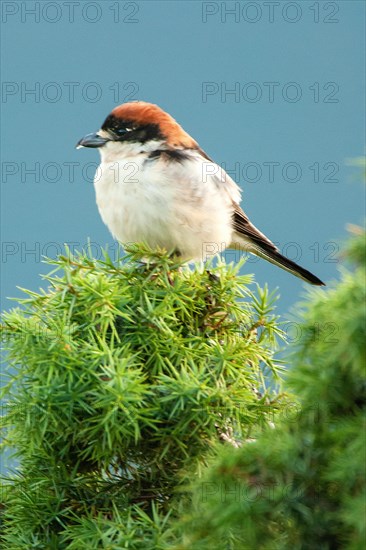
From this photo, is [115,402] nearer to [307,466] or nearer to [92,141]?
[307,466]

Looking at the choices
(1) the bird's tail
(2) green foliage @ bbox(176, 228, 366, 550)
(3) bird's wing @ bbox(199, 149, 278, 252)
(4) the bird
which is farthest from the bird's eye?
(2) green foliage @ bbox(176, 228, 366, 550)

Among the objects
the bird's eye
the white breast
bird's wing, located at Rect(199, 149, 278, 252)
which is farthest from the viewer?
bird's wing, located at Rect(199, 149, 278, 252)

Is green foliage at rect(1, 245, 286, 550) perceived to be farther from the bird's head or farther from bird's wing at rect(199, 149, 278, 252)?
bird's wing at rect(199, 149, 278, 252)

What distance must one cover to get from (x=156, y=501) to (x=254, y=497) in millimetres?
605

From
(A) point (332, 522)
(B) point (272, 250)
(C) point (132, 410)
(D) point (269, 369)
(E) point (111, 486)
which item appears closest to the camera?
(A) point (332, 522)

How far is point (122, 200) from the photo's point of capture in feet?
9.31

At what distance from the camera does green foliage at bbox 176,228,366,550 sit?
142 centimetres

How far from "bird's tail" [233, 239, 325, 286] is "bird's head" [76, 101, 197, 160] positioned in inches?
22.5

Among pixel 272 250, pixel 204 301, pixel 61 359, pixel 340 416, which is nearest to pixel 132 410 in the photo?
pixel 61 359

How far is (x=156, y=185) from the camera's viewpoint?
2809 millimetres

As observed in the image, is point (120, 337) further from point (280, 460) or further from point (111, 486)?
point (280, 460)

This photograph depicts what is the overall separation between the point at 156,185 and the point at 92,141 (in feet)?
1.07

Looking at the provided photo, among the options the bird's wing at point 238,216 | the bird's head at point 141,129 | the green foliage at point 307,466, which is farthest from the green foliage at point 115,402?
the bird's wing at point 238,216

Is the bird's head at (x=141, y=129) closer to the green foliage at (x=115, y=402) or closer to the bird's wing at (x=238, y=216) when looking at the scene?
the bird's wing at (x=238, y=216)
